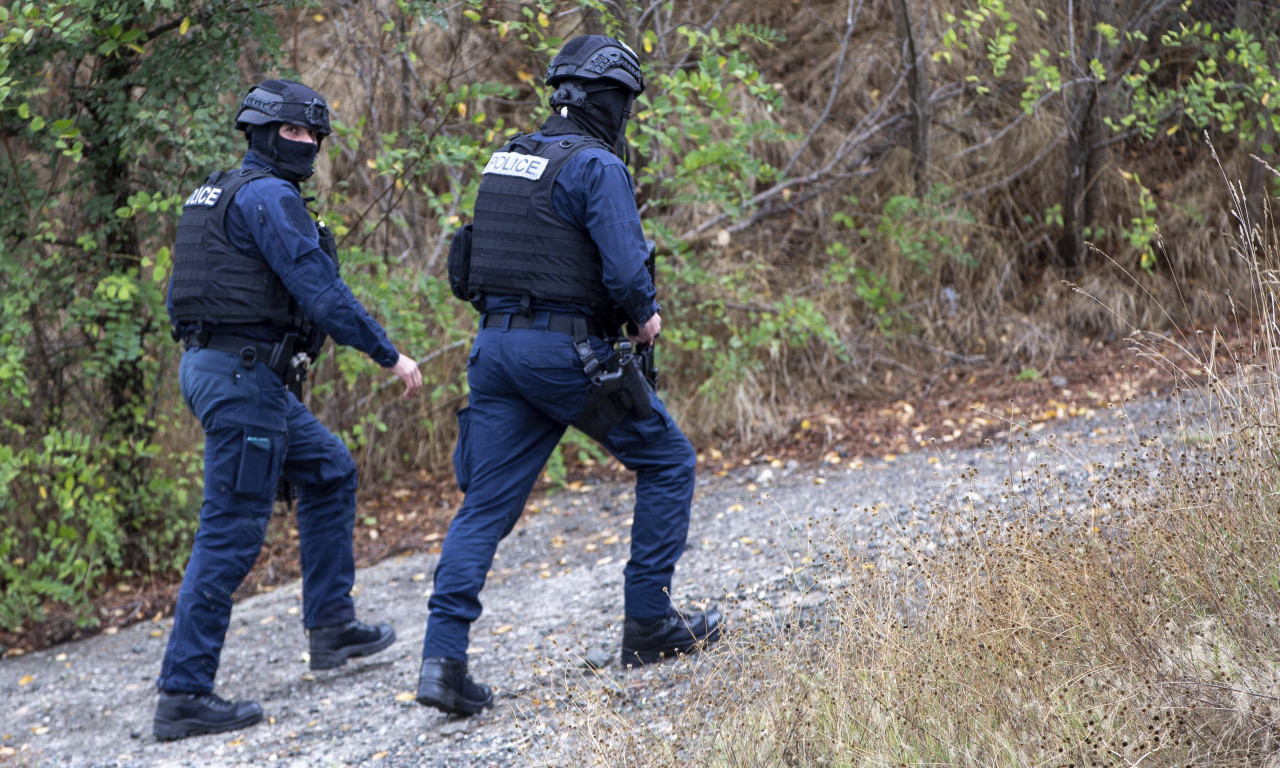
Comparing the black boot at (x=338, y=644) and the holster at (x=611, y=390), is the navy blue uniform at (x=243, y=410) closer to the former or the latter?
the black boot at (x=338, y=644)

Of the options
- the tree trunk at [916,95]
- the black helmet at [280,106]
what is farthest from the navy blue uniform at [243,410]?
the tree trunk at [916,95]

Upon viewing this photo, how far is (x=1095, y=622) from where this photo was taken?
2936 mm

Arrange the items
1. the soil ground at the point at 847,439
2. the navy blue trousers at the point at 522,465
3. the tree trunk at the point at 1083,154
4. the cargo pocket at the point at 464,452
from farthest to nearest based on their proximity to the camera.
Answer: the tree trunk at the point at 1083,154
the soil ground at the point at 847,439
the cargo pocket at the point at 464,452
the navy blue trousers at the point at 522,465

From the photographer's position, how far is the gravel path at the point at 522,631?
12.0ft

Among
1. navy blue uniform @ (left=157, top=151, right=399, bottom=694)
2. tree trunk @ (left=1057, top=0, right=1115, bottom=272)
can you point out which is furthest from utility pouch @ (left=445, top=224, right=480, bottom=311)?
A: tree trunk @ (left=1057, top=0, right=1115, bottom=272)

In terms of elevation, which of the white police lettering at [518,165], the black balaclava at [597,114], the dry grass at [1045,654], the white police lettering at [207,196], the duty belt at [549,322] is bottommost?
the dry grass at [1045,654]

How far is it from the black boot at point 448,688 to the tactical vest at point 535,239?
4.12 feet

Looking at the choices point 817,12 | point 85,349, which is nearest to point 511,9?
point 85,349

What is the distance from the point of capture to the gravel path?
3.67 metres

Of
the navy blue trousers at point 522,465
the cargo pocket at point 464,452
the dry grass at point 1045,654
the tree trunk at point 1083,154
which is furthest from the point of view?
the tree trunk at point 1083,154

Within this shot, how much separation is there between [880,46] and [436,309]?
4.89 m

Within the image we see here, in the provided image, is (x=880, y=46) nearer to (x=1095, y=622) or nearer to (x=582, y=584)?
(x=582, y=584)

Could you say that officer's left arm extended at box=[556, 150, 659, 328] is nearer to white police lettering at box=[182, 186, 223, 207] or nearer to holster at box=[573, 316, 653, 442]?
holster at box=[573, 316, 653, 442]

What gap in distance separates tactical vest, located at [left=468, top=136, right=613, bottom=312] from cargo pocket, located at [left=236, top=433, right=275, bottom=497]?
1.08 m
